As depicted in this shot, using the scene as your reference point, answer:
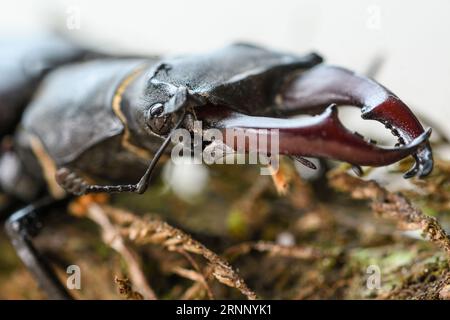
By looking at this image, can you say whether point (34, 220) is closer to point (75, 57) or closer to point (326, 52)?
point (75, 57)

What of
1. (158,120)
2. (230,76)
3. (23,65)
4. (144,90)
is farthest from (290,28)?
(158,120)

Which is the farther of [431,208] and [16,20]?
[16,20]

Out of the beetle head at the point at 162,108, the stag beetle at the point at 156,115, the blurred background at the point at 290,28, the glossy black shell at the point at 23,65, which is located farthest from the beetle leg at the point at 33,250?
the blurred background at the point at 290,28

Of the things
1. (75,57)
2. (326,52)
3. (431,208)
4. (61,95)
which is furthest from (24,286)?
(326,52)

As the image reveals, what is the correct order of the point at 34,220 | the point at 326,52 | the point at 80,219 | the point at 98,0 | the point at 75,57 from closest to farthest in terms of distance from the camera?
the point at 34,220
the point at 80,219
the point at 75,57
the point at 326,52
the point at 98,0

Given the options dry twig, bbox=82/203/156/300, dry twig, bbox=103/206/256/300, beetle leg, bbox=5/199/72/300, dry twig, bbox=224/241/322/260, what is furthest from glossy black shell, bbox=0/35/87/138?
dry twig, bbox=224/241/322/260
